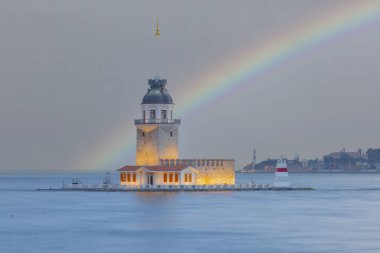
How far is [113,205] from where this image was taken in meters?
86.1

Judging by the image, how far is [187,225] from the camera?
66.1 metres

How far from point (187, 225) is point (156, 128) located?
35.6 metres

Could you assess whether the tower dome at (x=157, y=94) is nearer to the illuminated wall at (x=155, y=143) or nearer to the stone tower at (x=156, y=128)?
the stone tower at (x=156, y=128)

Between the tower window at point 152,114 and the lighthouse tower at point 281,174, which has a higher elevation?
the tower window at point 152,114

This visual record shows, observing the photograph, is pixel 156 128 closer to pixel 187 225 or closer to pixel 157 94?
pixel 157 94

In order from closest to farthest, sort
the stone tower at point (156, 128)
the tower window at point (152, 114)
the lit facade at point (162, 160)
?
the lit facade at point (162, 160)
the stone tower at point (156, 128)
the tower window at point (152, 114)

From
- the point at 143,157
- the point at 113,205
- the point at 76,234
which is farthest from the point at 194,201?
the point at 76,234

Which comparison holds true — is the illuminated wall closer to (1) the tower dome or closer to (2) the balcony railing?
(2) the balcony railing

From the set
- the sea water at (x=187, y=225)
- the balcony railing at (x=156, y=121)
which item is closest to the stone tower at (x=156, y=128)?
the balcony railing at (x=156, y=121)

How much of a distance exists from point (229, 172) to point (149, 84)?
41.2ft

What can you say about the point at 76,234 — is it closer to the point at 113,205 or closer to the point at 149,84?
the point at 113,205

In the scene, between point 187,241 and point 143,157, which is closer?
point 187,241

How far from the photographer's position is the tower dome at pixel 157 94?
10319 centimetres

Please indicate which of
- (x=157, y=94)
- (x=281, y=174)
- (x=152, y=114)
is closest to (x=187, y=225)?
(x=152, y=114)
